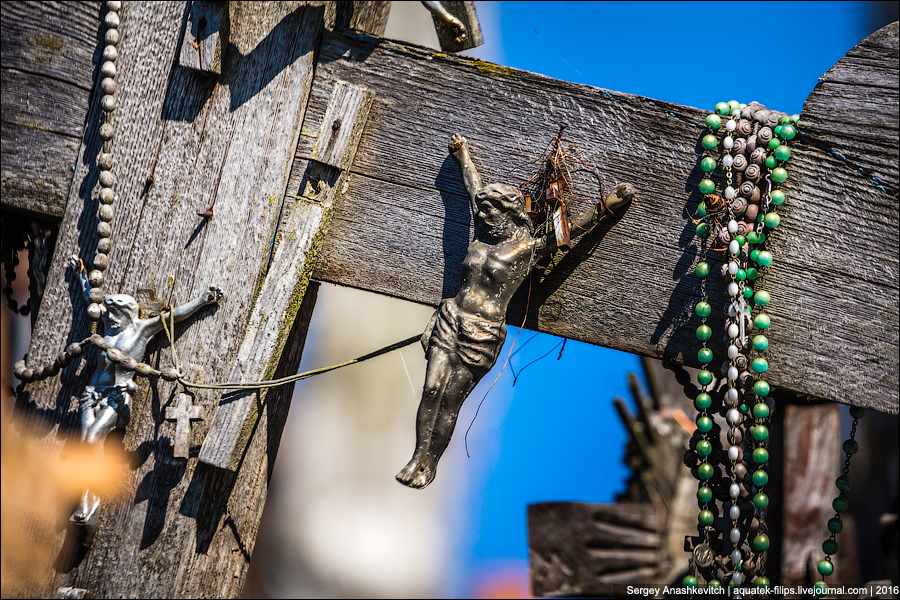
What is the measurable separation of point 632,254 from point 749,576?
0.76 metres

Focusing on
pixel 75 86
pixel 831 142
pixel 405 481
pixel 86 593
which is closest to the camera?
pixel 405 481

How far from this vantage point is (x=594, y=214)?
149 cm

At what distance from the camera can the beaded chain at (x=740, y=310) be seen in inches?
58.5

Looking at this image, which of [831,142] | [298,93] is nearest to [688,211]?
[831,142]

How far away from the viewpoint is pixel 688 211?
5.05 feet

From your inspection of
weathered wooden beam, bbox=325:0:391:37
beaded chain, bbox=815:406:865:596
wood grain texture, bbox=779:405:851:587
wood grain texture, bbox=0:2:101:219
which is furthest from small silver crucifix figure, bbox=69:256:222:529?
wood grain texture, bbox=779:405:851:587

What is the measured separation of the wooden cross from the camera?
148 centimetres

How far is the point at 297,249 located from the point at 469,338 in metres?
0.47

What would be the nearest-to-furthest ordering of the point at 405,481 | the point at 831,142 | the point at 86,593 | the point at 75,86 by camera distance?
the point at 405,481 → the point at 831,142 → the point at 86,593 → the point at 75,86

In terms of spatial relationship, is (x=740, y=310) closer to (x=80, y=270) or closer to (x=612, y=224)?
(x=612, y=224)

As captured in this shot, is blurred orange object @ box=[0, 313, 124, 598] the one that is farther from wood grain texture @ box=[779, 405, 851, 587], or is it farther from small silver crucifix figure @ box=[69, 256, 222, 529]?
wood grain texture @ box=[779, 405, 851, 587]

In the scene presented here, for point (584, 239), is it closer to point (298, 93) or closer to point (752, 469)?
point (752, 469)

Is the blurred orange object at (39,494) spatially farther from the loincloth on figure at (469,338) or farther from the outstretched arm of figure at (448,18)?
the outstretched arm of figure at (448,18)

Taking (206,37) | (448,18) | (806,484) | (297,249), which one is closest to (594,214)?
(448,18)
